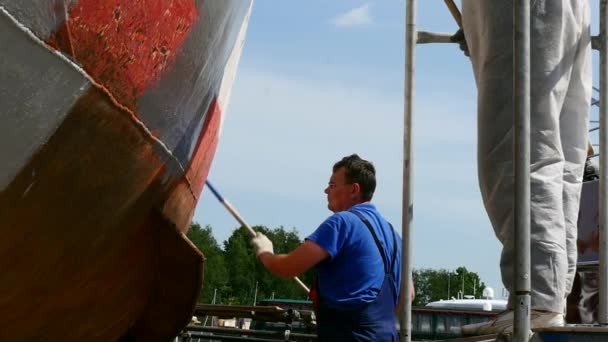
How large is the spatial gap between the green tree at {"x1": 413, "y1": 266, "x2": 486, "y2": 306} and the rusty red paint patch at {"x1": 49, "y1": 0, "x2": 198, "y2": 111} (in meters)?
94.6

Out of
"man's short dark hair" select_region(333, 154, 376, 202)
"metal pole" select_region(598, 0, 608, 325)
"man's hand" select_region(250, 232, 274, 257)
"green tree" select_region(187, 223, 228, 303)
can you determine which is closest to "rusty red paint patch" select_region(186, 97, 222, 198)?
"man's hand" select_region(250, 232, 274, 257)

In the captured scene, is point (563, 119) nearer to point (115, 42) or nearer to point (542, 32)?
point (542, 32)

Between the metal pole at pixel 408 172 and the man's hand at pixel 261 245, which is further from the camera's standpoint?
the man's hand at pixel 261 245

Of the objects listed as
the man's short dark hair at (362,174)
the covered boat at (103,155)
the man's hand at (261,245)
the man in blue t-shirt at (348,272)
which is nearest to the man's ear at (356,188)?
the man's short dark hair at (362,174)

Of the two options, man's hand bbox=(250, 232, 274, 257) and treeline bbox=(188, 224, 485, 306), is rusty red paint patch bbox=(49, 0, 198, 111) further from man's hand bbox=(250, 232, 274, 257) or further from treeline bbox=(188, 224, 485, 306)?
treeline bbox=(188, 224, 485, 306)

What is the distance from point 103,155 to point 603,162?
198 cm

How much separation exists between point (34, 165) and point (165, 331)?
1158 mm

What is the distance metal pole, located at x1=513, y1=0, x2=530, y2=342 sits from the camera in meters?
2.72

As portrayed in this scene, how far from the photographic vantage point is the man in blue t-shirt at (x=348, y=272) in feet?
12.0

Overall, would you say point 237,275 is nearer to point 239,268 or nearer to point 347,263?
point 239,268

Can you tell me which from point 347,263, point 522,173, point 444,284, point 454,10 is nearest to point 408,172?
point 347,263

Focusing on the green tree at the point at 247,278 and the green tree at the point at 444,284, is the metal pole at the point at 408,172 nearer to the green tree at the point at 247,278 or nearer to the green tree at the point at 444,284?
the green tree at the point at 247,278

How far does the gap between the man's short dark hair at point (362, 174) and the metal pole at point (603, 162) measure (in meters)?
0.91

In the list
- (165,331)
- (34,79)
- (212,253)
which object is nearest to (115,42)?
(34,79)
